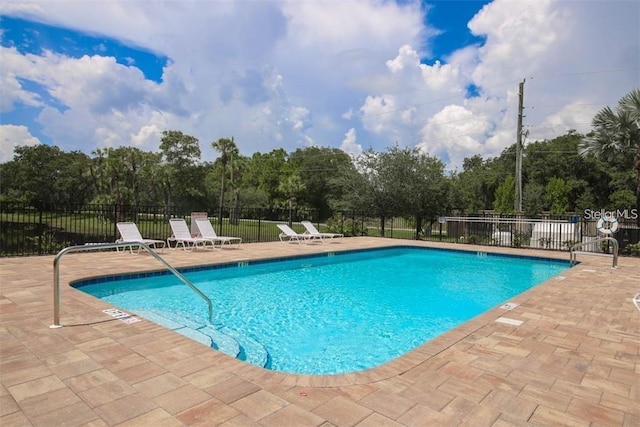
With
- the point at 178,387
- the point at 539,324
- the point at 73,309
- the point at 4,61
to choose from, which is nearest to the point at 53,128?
the point at 4,61

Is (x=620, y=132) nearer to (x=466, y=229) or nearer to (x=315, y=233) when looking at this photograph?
(x=466, y=229)

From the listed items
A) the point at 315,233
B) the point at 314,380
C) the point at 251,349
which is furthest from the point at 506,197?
the point at 314,380

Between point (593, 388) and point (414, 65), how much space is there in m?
16.4

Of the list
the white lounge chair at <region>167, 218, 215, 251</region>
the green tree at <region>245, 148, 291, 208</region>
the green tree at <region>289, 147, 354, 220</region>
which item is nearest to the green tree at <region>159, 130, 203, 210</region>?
the green tree at <region>245, 148, 291, 208</region>

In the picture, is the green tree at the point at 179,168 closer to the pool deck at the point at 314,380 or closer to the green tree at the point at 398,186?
the green tree at the point at 398,186

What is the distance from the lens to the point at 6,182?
125 feet

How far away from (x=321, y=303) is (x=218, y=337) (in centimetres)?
252

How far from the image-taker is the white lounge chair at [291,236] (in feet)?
45.6

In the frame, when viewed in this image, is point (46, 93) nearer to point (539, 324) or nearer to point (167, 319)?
point (167, 319)

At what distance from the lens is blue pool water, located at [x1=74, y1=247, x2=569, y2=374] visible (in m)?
4.57

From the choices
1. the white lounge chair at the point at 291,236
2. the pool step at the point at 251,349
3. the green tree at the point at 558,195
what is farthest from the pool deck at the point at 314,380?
the green tree at the point at 558,195

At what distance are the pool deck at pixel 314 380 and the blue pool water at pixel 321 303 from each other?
105 centimetres

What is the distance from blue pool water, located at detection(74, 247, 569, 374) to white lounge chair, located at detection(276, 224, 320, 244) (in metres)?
2.85

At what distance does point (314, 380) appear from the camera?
283 cm
